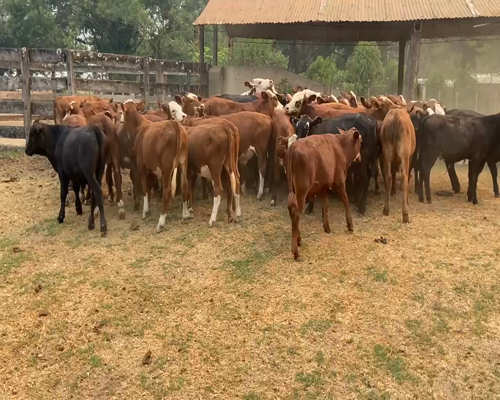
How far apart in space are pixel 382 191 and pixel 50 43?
31.1m

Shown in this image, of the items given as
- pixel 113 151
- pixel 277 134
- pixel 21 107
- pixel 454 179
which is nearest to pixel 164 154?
pixel 113 151

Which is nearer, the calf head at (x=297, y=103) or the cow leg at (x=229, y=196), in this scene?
the cow leg at (x=229, y=196)

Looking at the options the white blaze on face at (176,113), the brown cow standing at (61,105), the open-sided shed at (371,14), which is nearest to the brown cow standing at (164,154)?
the white blaze on face at (176,113)

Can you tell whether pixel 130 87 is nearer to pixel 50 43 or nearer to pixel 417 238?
pixel 417 238

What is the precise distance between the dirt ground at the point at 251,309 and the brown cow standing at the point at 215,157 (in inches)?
15.7

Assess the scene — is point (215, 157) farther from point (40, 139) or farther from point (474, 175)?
point (474, 175)

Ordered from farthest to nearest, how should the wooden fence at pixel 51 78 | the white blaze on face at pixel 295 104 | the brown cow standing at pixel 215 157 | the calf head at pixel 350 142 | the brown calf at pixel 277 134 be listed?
1. the wooden fence at pixel 51 78
2. the white blaze on face at pixel 295 104
3. the brown calf at pixel 277 134
4. the brown cow standing at pixel 215 157
5. the calf head at pixel 350 142

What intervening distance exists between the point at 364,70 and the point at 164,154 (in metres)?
21.4

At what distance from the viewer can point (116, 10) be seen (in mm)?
33406

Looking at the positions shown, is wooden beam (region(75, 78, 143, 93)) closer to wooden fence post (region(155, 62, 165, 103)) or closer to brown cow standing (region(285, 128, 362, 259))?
wooden fence post (region(155, 62, 165, 103))

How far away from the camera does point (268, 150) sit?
900cm

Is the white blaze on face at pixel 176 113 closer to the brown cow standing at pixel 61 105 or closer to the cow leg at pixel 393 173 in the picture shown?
the cow leg at pixel 393 173

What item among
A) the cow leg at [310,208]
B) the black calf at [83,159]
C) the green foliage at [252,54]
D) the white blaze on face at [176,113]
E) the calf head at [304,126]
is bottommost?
the cow leg at [310,208]

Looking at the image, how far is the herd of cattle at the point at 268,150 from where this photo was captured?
272 inches
